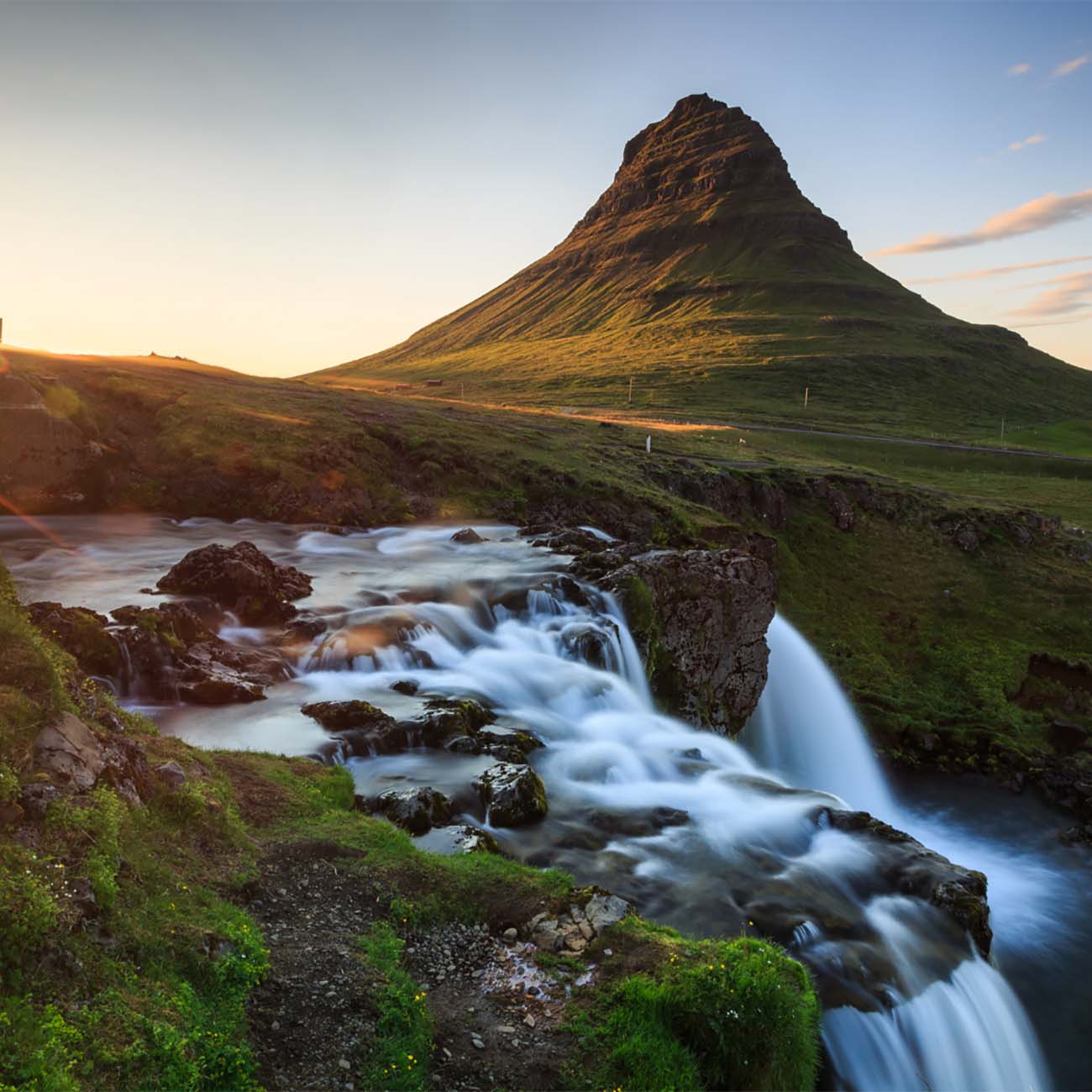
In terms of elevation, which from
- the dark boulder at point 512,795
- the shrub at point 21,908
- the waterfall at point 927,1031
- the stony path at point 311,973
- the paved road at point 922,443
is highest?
the paved road at point 922,443

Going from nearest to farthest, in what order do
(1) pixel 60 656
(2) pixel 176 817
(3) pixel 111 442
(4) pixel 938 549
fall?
(2) pixel 176 817 → (1) pixel 60 656 → (3) pixel 111 442 → (4) pixel 938 549

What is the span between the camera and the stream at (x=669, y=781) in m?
14.5

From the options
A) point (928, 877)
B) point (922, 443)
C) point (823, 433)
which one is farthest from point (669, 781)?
point (922, 443)

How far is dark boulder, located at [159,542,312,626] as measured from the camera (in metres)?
26.7

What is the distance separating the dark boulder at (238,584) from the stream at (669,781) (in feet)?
2.89

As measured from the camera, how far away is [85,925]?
9258 mm

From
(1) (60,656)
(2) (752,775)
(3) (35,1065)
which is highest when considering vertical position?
(1) (60,656)

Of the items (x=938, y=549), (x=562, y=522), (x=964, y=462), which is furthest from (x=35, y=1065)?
(x=964, y=462)

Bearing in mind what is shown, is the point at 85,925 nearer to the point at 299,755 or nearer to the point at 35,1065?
the point at 35,1065

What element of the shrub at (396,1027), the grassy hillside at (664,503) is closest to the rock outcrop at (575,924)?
the shrub at (396,1027)

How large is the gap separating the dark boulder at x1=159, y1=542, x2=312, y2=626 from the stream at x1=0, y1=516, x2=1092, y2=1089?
2.89 ft

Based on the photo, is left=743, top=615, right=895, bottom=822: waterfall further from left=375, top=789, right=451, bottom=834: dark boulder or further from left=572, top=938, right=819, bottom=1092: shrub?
left=572, top=938, right=819, bottom=1092: shrub

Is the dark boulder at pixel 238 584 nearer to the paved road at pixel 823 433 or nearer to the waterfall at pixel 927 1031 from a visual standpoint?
the waterfall at pixel 927 1031

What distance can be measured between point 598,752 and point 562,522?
84.7 ft
